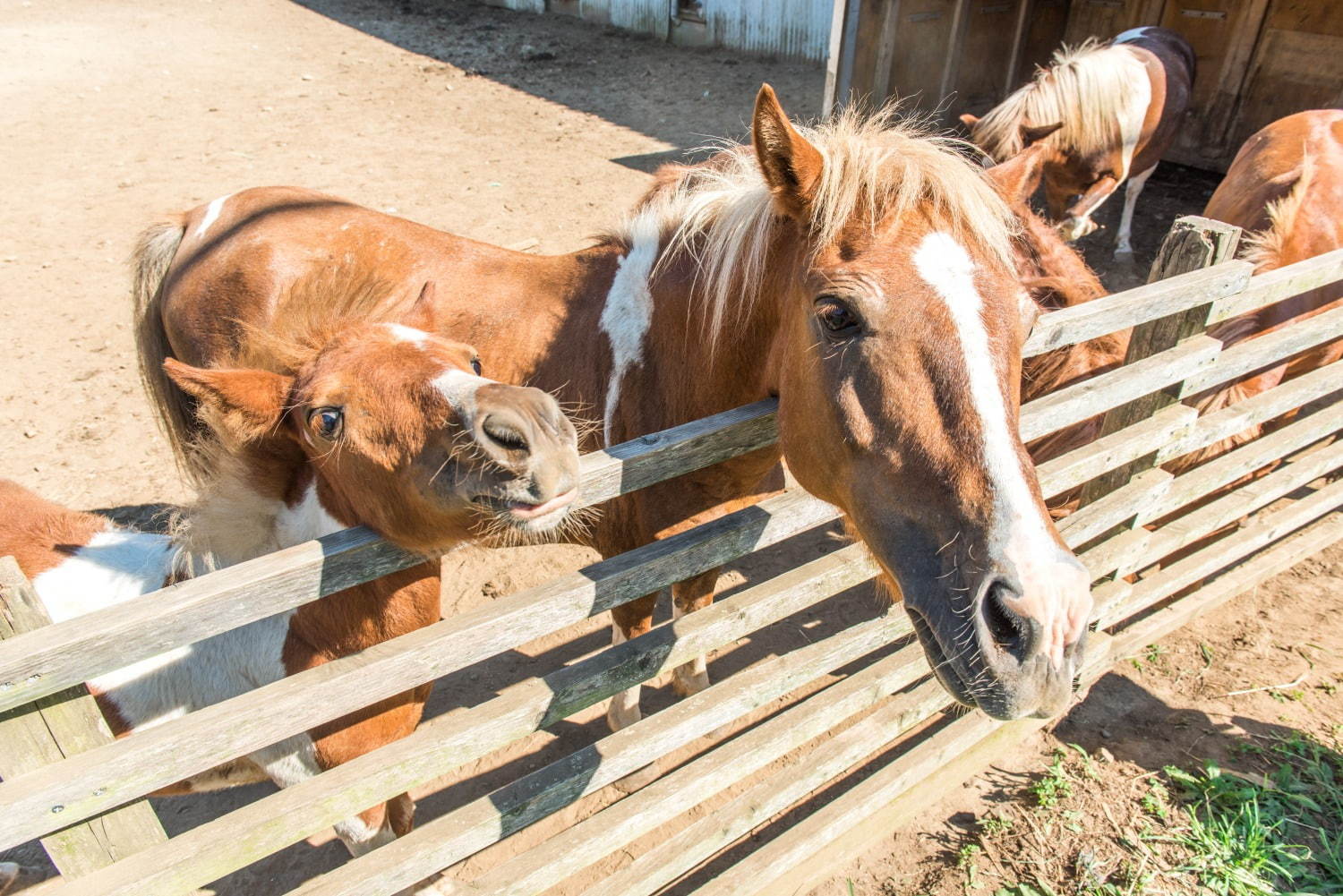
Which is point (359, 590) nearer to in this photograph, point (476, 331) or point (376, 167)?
point (476, 331)

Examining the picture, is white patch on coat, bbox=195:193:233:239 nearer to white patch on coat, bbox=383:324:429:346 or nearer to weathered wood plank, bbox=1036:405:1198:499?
white patch on coat, bbox=383:324:429:346

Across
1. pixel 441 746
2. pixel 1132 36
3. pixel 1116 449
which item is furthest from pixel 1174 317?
pixel 1132 36

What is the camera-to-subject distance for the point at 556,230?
719cm

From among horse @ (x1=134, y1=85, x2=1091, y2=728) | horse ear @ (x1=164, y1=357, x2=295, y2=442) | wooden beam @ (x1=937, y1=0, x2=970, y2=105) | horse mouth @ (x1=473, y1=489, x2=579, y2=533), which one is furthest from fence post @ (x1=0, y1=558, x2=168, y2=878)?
wooden beam @ (x1=937, y1=0, x2=970, y2=105)

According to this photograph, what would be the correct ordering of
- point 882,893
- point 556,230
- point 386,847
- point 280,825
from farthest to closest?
1. point 556,230
2. point 882,893
3. point 386,847
4. point 280,825

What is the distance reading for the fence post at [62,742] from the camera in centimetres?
118

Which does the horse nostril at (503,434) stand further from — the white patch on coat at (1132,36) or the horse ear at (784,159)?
the white patch on coat at (1132,36)

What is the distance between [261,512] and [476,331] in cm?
115

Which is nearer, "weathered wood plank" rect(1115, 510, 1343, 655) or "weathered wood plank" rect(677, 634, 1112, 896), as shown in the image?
"weathered wood plank" rect(677, 634, 1112, 896)

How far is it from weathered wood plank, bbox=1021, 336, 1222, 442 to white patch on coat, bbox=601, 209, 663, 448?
128 cm

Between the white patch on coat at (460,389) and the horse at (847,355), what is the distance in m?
0.73

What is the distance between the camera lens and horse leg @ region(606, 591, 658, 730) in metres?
2.79

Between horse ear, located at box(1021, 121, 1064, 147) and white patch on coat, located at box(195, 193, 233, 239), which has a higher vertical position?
horse ear, located at box(1021, 121, 1064, 147)

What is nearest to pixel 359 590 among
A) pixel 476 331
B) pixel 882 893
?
pixel 476 331
